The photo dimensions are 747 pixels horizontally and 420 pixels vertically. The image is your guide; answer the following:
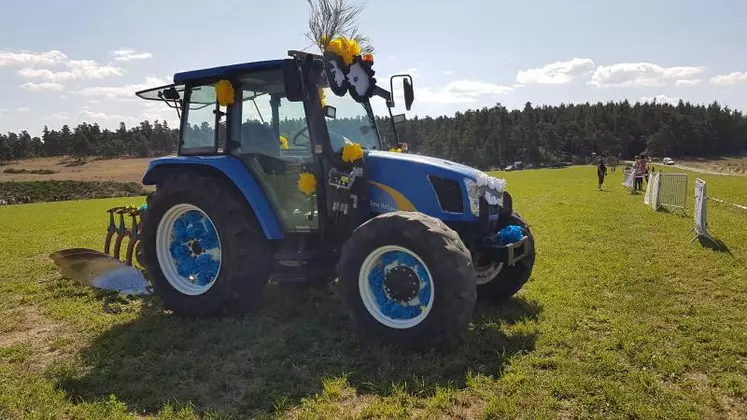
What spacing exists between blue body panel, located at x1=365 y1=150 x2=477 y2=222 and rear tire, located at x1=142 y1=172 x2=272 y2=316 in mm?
1306

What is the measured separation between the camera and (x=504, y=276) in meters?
6.02

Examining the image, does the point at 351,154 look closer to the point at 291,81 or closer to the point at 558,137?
the point at 291,81

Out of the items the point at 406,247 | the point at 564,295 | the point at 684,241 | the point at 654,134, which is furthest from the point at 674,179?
the point at 654,134

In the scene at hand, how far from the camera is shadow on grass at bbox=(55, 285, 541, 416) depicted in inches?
158

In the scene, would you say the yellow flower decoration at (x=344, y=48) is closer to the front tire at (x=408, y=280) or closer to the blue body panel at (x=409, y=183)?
the blue body panel at (x=409, y=183)

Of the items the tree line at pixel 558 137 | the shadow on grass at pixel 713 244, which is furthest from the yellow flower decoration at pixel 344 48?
the tree line at pixel 558 137

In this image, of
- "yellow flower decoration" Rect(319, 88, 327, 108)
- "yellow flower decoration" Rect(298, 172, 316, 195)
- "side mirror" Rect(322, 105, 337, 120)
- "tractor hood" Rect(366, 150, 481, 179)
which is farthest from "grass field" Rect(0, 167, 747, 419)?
"yellow flower decoration" Rect(319, 88, 327, 108)

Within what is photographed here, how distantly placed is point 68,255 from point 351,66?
16.5 feet

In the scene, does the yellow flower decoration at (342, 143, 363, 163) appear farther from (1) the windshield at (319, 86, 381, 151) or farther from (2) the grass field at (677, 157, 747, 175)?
(2) the grass field at (677, 157, 747, 175)

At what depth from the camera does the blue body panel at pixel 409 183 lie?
5.23 metres

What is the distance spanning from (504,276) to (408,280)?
72.4 inches

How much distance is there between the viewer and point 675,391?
3836mm

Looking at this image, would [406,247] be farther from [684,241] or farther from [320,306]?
[684,241]

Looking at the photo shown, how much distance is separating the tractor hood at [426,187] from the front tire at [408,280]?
2.22 ft
